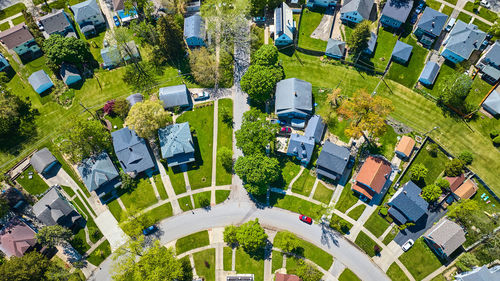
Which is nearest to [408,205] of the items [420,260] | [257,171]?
[420,260]

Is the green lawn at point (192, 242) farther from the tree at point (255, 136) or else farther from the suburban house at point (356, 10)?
the suburban house at point (356, 10)

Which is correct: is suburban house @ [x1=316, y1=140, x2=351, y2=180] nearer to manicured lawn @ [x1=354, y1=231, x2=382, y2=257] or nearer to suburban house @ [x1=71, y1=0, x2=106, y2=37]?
manicured lawn @ [x1=354, y1=231, x2=382, y2=257]

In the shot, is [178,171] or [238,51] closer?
[178,171]

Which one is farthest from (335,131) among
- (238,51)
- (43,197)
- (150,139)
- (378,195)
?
(43,197)

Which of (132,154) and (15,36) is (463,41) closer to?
(132,154)

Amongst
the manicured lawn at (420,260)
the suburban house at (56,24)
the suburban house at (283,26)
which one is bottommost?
the manicured lawn at (420,260)

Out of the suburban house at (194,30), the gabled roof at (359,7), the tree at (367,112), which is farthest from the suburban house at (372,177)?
the suburban house at (194,30)

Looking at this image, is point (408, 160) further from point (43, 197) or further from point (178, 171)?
point (43, 197)
